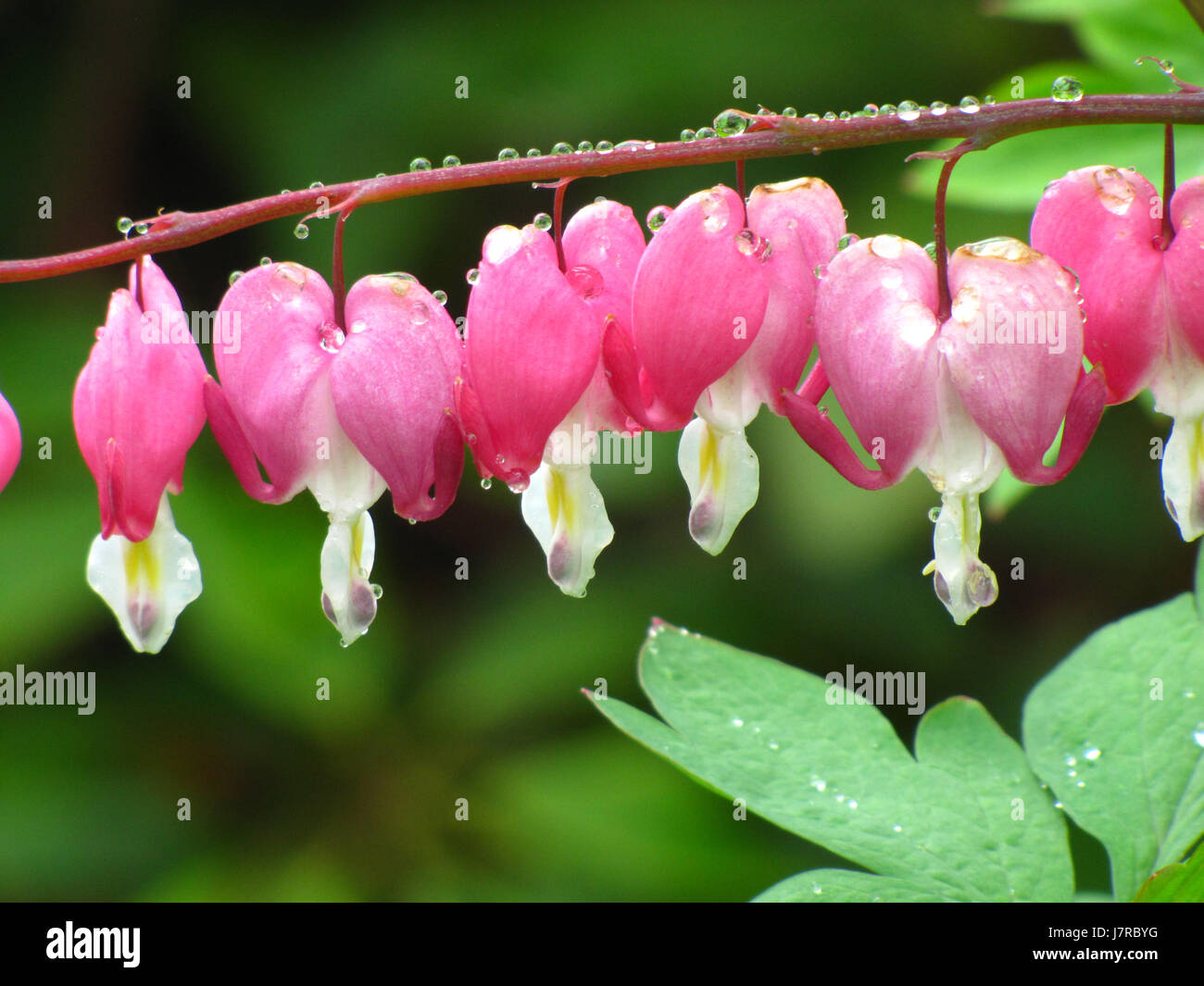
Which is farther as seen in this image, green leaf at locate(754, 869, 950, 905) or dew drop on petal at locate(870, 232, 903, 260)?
green leaf at locate(754, 869, 950, 905)

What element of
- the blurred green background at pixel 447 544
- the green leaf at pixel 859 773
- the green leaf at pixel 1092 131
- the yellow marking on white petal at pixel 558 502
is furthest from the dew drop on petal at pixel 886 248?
the blurred green background at pixel 447 544

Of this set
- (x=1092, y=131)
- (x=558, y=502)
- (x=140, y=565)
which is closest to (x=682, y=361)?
(x=558, y=502)

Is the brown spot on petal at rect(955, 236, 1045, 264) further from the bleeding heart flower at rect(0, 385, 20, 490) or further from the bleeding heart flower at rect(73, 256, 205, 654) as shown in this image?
the bleeding heart flower at rect(0, 385, 20, 490)

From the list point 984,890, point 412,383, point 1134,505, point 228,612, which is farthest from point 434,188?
point 1134,505

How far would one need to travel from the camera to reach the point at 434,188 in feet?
3.11

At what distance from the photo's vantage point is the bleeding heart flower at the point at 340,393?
950mm

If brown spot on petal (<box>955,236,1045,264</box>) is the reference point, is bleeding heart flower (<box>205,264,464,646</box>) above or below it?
below

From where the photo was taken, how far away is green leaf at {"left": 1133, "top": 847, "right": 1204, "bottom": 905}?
1055mm

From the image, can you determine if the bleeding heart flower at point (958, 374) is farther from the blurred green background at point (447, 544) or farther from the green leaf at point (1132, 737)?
the blurred green background at point (447, 544)

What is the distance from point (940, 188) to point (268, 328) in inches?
21.9

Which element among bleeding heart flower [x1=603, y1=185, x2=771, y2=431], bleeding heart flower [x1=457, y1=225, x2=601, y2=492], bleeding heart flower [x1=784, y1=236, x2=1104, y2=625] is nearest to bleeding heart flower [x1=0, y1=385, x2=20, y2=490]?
bleeding heart flower [x1=457, y1=225, x2=601, y2=492]

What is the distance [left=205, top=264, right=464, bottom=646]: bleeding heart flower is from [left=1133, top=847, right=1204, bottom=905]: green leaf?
711mm

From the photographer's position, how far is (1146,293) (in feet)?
3.17

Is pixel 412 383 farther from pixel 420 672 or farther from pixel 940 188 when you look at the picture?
pixel 420 672
